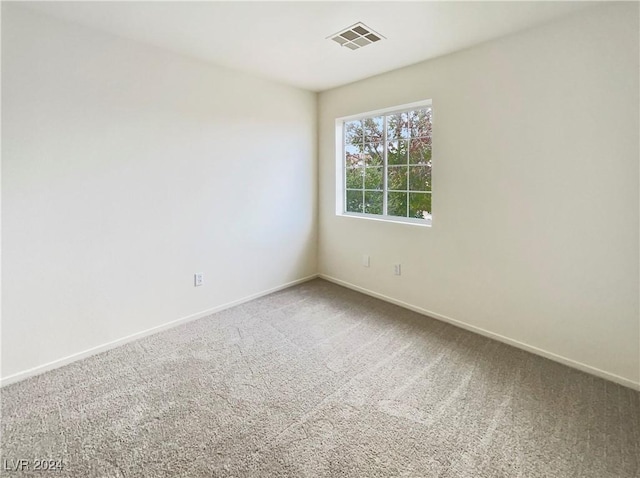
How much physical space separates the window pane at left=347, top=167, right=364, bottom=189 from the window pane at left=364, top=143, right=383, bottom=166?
15 centimetres

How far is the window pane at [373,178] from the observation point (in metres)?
3.68

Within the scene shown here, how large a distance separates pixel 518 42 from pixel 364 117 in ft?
5.36

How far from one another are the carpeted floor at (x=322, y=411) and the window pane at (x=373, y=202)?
150cm

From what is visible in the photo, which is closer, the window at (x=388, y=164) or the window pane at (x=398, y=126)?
the window at (x=388, y=164)

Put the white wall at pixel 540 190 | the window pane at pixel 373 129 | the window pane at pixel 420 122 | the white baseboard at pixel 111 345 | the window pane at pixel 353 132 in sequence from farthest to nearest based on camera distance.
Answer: the window pane at pixel 353 132, the window pane at pixel 373 129, the window pane at pixel 420 122, the white baseboard at pixel 111 345, the white wall at pixel 540 190

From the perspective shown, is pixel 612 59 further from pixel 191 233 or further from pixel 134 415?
pixel 134 415

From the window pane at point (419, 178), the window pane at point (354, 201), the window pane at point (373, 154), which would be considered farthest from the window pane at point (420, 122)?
the window pane at point (354, 201)

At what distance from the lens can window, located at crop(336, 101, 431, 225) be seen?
3.26 meters

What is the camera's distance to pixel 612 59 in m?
2.02

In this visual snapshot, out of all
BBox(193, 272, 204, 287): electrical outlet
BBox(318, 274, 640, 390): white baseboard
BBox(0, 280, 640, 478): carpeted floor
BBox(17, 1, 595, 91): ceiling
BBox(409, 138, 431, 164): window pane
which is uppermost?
BBox(17, 1, 595, 91): ceiling

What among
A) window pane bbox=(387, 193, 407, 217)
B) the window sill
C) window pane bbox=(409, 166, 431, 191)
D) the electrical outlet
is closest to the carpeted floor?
the electrical outlet

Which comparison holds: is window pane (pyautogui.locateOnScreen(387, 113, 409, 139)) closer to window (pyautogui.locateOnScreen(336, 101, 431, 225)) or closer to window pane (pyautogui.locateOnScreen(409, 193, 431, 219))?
window (pyautogui.locateOnScreen(336, 101, 431, 225))

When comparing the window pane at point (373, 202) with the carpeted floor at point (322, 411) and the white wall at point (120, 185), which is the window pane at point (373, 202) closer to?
the white wall at point (120, 185)

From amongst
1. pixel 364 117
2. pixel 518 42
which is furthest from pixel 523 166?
pixel 364 117
